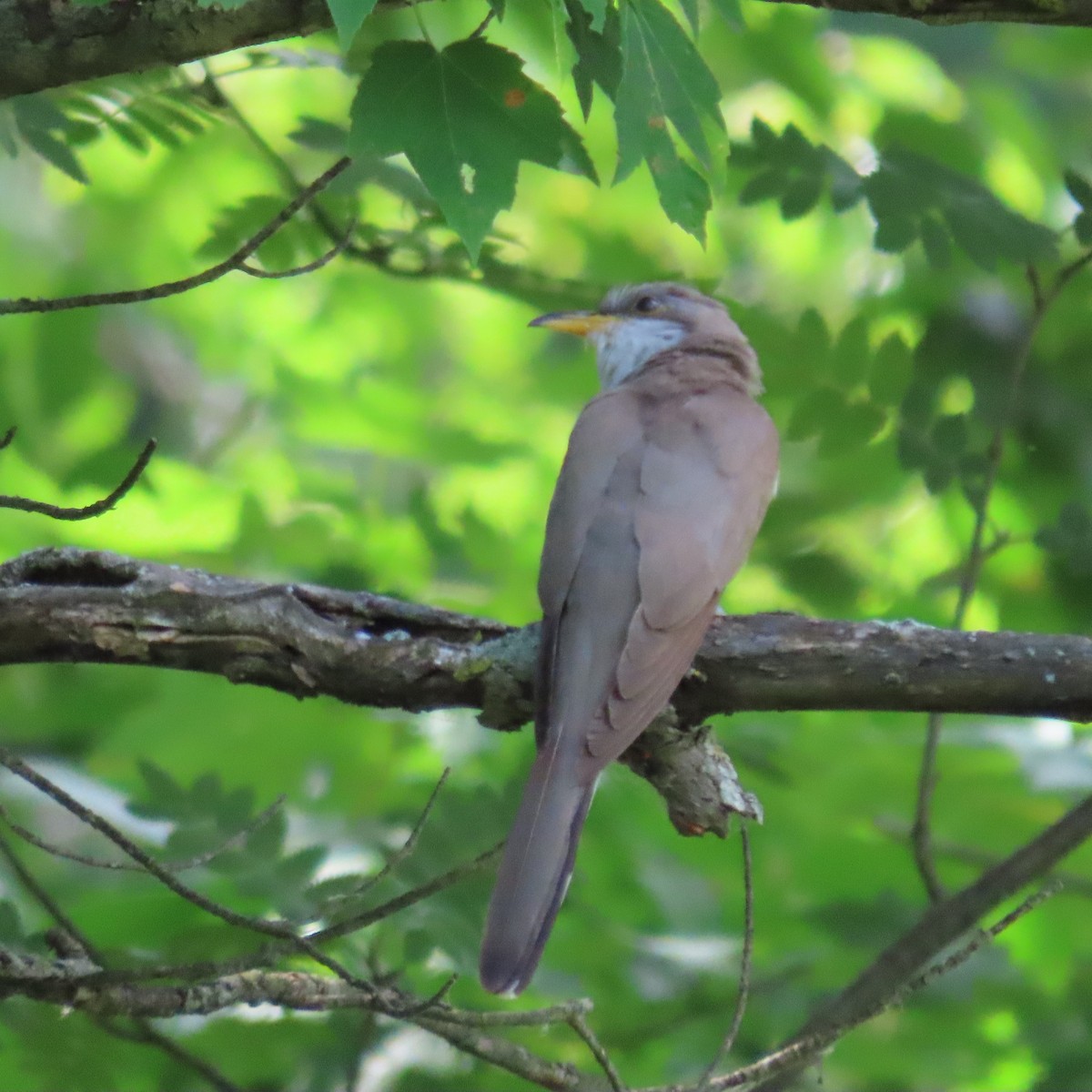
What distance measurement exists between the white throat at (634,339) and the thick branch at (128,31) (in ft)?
9.15

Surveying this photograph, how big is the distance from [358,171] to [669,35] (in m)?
1.96

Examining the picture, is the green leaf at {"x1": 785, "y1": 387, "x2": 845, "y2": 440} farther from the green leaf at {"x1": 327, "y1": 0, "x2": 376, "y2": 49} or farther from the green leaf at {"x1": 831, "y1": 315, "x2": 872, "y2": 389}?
the green leaf at {"x1": 327, "y1": 0, "x2": 376, "y2": 49}

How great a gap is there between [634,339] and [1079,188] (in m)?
1.98

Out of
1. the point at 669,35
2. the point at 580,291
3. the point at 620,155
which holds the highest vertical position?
the point at 669,35

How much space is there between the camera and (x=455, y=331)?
11.6 metres

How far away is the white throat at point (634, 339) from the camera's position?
6031mm

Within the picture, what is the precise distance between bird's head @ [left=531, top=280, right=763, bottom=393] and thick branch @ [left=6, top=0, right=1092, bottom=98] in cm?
266

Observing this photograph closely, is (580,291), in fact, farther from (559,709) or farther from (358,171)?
(559,709)

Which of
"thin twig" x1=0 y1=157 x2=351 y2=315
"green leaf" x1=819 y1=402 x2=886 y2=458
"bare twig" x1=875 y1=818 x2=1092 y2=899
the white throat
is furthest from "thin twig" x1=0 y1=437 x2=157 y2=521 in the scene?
"bare twig" x1=875 y1=818 x2=1092 y2=899

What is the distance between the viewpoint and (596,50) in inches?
132

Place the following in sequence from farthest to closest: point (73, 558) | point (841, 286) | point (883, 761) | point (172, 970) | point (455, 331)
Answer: point (455, 331), point (841, 286), point (883, 761), point (73, 558), point (172, 970)

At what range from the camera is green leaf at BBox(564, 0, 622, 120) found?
3316mm

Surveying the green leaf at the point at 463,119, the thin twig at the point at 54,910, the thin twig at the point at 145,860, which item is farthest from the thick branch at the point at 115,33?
the thin twig at the point at 54,910

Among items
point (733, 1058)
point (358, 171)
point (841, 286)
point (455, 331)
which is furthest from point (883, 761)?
point (455, 331)
